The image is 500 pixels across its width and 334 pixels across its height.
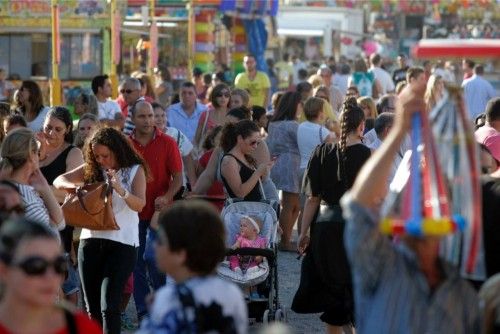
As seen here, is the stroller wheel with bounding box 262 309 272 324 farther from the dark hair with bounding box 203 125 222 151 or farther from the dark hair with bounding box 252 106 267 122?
the dark hair with bounding box 252 106 267 122

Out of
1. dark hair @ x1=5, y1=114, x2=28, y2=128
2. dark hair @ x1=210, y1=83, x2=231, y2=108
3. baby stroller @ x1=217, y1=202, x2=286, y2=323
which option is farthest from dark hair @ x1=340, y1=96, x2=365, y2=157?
dark hair @ x1=210, y1=83, x2=231, y2=108

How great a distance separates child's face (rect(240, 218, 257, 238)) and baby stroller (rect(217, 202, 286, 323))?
0.08m

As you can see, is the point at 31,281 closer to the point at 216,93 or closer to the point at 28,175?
the point at 28,175

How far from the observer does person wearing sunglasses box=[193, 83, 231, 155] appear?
14023 mm

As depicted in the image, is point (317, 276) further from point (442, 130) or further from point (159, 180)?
point (442, 130)

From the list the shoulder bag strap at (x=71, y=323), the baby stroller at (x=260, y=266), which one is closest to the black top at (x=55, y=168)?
the baby stroller at (x=260, y=266)

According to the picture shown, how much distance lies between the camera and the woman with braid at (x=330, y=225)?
26.6 feet

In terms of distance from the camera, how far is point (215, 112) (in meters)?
14.2

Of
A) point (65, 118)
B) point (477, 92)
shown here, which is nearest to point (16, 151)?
point (65, 118)

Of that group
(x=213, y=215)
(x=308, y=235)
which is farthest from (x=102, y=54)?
(x=213, y=215)

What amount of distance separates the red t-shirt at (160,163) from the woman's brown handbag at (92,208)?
139 cm

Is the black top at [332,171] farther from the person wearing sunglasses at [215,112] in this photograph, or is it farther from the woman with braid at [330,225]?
the person wearing sunglasses at [215,112]

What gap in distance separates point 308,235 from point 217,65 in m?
22.0

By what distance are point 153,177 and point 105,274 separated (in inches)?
65.9
